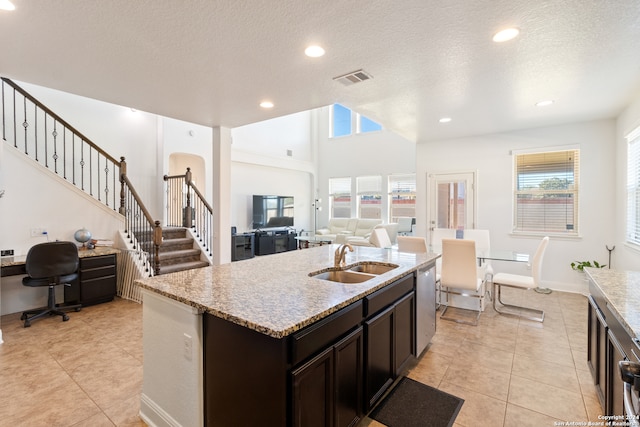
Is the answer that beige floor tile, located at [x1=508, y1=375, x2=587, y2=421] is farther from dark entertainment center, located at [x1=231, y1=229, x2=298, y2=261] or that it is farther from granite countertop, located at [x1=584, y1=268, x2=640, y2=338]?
dark entertainment center, located at [x1=231, y1=229, x2=298, y2=261]

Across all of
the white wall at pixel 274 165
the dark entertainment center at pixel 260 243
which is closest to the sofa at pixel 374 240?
the dark entertainment center at pixel 260 243

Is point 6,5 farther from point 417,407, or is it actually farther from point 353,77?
point 417,407

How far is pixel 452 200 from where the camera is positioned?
5926 millimetres

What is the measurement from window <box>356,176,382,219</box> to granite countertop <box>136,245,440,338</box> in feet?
23.3

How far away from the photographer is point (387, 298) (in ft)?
6.94

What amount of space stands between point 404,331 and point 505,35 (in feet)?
7.80

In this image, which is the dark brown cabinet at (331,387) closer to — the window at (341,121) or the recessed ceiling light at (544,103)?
the recessed ceiling light at (544,103)

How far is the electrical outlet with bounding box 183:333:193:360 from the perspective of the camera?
1650mm

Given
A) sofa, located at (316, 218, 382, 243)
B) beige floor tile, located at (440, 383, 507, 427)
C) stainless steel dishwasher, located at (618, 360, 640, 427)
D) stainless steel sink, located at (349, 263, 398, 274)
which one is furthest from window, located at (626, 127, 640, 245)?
sofa, located at (316, 218, 382, 243)

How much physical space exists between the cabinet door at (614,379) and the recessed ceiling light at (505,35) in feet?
6.73

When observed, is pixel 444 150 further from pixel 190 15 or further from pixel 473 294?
pixel 190 15

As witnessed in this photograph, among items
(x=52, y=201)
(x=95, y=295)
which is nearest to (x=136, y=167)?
(x=52, y=201)

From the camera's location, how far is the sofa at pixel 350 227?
30.5ft

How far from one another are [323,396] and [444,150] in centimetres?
555
